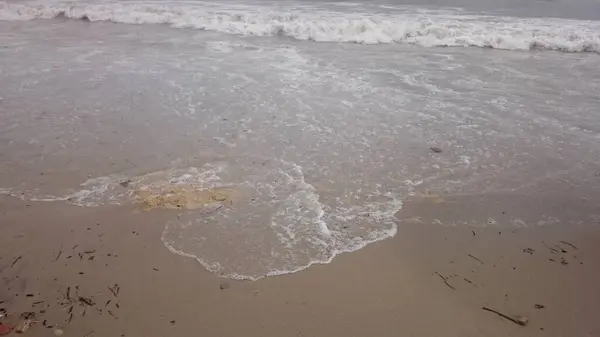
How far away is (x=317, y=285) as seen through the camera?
3215 millimetres

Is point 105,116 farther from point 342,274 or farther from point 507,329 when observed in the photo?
point 507,329

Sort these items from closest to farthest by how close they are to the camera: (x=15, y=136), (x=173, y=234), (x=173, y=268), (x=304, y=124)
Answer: (x=173, y=268)
(x=173, y=234)
(x=15, y=136)
(x=304, y=124)

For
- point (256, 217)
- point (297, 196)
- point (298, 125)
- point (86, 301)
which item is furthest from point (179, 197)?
point (298, 125)

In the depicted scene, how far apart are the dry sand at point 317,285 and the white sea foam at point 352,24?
24.6 ft

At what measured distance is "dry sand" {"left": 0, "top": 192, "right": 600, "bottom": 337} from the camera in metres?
2.89

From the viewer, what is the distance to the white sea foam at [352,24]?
10.4m

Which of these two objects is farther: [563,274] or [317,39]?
[317,39]

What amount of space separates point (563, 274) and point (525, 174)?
1519 millimetres

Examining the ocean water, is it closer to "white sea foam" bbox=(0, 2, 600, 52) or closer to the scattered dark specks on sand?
"white sea foam" bbox=(0, 2, 600, 52)

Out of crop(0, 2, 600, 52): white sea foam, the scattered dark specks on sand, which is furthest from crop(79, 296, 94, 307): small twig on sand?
crop(0, 2, 600, 52): white sea foam

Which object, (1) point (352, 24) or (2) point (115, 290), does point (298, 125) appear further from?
(1) point (352, 24)

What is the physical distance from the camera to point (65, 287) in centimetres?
317

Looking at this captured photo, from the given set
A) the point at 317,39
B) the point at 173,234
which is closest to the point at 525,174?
the point at 173,234

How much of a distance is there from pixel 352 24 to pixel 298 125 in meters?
6.23
